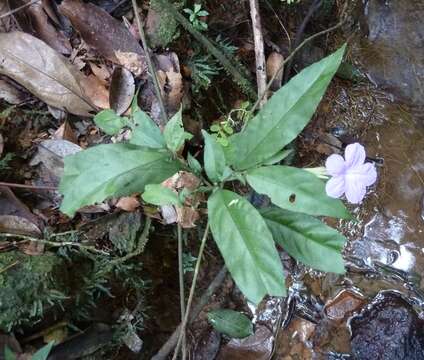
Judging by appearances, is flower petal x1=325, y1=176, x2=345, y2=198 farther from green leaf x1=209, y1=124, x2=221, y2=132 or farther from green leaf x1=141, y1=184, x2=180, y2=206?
green leaf x1=209, y1=124, x2=221, y2=132

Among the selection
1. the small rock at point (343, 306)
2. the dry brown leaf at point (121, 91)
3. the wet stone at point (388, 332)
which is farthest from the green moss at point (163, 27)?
the wet stone at point (388, 332)

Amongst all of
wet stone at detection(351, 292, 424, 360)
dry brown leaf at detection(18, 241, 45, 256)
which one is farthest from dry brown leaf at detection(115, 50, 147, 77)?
wet stone at detection(351, 292, 424, 360)

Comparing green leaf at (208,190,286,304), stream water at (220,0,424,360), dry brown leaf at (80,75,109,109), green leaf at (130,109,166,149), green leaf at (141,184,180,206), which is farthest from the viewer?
stream water at (220,0,424,360)

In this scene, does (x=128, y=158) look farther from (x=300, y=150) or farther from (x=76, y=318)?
(x=300, y=150)

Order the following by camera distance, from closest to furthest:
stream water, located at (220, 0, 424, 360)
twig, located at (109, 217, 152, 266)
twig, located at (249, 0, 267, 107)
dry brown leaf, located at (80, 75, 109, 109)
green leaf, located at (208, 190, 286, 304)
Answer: green leaf, located at (208, 190, 286, 304) < twig, located at (109, 217, 152, 266) < dry brown leaf, located at (80, 75, 109, 109) < twig, located at (249, 0, 267, 107) < stream water, located at (220, 0, 424, 360)

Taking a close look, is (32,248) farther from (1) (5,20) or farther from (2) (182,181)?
(1) (5,20)

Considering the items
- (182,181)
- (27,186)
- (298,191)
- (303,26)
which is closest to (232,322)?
(182,181)
